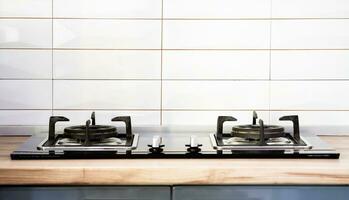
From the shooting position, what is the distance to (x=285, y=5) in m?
1.79

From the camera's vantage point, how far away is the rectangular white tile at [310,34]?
179 cm

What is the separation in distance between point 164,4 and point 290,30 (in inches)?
16.6

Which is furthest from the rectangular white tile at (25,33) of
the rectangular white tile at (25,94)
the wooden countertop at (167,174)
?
the wooden countertop at (167,174)

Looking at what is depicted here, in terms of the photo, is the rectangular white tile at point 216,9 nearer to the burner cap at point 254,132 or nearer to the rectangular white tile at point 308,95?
the rectangular white tile at point 308,95

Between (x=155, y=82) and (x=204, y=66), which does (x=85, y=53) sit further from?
(x=204, y=66)

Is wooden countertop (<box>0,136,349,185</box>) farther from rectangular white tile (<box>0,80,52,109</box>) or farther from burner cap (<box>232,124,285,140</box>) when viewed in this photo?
rectangular white tile (<box>0,80,52,109</box>)

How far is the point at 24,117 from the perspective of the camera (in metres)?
1.80

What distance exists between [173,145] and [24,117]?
1.88ft

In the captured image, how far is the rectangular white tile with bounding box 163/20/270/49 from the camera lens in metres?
1.79

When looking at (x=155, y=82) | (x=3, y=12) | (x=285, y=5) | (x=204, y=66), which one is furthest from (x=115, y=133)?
(x=285, y=5)

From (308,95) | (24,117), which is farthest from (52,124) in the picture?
(308,95)

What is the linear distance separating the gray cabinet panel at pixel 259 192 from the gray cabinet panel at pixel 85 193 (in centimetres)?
5

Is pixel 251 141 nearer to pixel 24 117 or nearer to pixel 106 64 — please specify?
pixel 106 64

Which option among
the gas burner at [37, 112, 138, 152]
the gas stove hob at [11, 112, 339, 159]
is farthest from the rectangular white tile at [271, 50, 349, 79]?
the gas burner at [37, 112, 138, 152]
